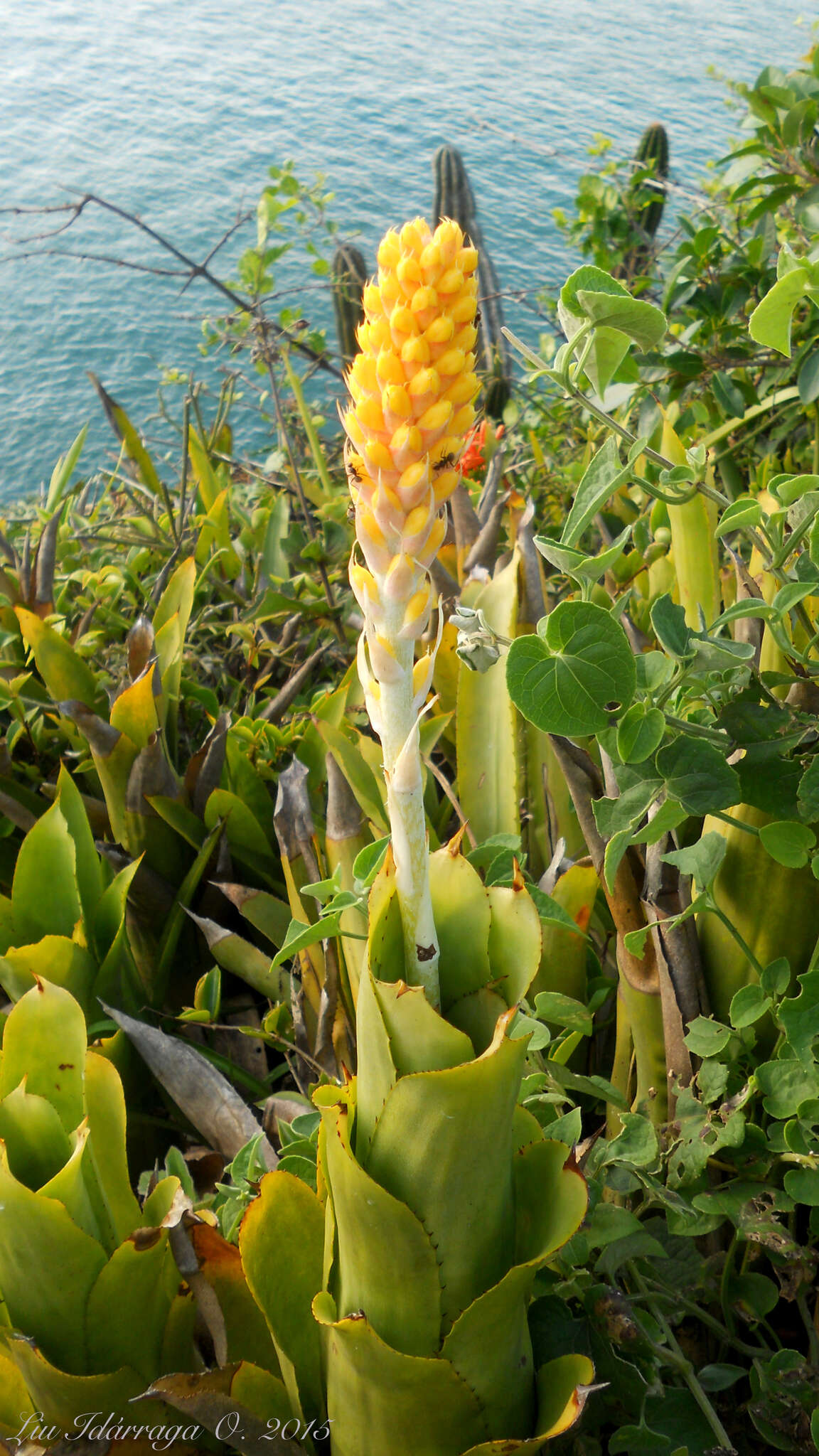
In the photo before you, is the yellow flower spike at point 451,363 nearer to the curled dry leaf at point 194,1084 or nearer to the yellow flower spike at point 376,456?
the yellow flower spike at point 376,456

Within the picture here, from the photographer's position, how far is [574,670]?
0.40 m

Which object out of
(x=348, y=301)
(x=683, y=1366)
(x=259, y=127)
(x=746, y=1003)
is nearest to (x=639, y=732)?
(x=746, y=1003)

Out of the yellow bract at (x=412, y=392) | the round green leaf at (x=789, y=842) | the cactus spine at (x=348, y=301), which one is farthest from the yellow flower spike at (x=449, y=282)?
the cactus spine at (x=348, y=301)

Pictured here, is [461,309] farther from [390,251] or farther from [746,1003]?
[746,1003]

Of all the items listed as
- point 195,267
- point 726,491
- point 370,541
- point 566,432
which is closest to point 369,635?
point 370,541

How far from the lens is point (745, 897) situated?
536 millimetres

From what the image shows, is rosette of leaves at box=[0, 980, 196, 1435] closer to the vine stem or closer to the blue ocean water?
the vine stem

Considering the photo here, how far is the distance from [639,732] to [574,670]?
0.05 meters

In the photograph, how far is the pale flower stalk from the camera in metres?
0.26

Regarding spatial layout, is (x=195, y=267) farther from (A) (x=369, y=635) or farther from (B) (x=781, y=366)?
(A) (x=369, y=635)

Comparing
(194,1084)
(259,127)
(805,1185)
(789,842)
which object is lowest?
(194,1084)

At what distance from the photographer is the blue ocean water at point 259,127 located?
371 centimetres

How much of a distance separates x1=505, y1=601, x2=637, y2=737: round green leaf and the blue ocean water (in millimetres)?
3283

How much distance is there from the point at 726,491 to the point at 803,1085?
2.49 feet
